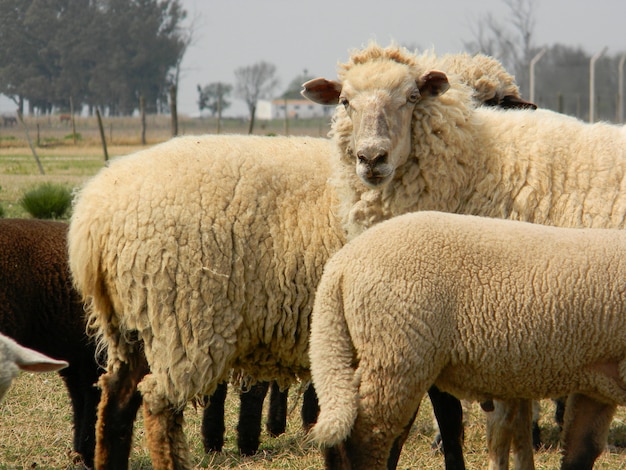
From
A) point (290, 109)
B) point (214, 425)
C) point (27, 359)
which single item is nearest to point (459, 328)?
point (27, 359)

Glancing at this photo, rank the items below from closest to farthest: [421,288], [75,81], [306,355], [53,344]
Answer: [421,288] < [306,355] < [53,344] < [75,81]

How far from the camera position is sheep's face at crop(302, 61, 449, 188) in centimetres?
336

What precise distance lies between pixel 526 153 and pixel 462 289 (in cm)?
100

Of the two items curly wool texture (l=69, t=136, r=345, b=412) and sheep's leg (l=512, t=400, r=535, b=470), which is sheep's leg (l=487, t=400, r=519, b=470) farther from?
curly wool texture (l=69, t=136, r=345, b=412)

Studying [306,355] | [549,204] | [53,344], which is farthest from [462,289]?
[53,344]

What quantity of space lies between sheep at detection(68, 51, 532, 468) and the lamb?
0.71 m

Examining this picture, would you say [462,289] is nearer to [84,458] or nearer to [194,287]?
[194,287]

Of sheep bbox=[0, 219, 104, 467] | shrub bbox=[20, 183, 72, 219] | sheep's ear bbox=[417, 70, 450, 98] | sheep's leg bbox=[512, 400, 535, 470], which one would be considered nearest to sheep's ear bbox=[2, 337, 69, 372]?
sheep bbox=[0, 219, 104, 467]

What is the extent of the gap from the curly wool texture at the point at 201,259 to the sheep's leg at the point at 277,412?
0.99 meters

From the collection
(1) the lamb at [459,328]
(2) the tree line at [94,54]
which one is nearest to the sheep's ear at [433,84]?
(1) the lamb at [459,328]

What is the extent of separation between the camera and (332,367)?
275 centimetres

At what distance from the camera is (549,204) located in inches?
131

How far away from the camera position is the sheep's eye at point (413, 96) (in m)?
3.58

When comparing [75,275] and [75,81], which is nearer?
[75,275]
